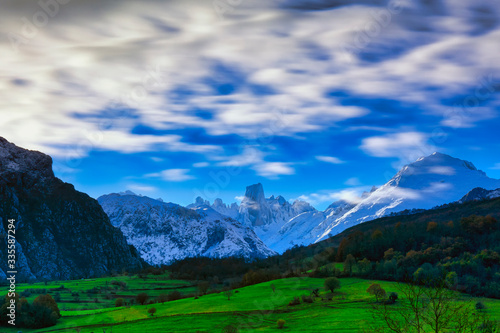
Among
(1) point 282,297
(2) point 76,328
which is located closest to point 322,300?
(1) point 282,297

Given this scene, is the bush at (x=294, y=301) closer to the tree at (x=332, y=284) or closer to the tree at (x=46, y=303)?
the tree at (x=332, y=284)

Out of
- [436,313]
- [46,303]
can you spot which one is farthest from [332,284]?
[436,313]

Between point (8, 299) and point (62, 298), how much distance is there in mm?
85505

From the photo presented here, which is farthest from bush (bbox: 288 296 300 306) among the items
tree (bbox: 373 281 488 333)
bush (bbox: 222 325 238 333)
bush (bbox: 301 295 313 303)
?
tree (bbox: 373 281 488 333)

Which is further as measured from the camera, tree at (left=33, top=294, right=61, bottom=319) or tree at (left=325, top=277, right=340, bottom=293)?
tree at (left=325, top=277, right=340, bottom=293)

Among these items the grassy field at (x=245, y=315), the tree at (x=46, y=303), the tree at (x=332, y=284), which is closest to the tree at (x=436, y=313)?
the grassy field at (x=245, y=315)

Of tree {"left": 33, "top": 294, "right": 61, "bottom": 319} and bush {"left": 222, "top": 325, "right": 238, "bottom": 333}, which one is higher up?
tree {"left": 33, "top": 294, "right": 61, "bottom": 319}

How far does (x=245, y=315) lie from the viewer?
125 m

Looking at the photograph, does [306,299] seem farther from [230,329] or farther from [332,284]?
[230,329]

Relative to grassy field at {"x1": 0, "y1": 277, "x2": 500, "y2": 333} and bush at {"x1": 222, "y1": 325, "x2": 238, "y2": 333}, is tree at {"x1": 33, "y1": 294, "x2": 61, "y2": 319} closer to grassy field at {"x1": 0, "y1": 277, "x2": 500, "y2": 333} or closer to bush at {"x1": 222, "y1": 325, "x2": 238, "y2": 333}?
grassy field at {"x1": 0, "y1": 277, "x2": 500, "y2": 333}

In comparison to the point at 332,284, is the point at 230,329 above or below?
below

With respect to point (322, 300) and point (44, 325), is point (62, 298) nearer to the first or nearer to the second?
point (44, 325)

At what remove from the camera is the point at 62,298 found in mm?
187000

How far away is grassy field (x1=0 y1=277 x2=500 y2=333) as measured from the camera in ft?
351
